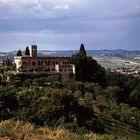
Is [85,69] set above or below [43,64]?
below

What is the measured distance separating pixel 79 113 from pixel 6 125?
94.6ft

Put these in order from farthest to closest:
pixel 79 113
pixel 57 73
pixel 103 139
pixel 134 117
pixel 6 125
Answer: pixel 57 73
pixel 134 117
pixel 79 113
pixel 6 125
pixel 103 139

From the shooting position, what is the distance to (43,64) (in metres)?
65.6

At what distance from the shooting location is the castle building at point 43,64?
62.8 meters

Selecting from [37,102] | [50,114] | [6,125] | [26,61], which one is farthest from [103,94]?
[6,125]

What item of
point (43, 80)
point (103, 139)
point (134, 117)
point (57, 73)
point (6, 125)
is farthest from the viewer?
point (57, 73)

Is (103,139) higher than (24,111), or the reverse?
(103,139)

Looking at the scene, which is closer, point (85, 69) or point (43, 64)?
point (43, 64)

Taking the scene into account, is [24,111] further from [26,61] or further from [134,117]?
[26,61]

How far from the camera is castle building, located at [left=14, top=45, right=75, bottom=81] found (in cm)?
6284

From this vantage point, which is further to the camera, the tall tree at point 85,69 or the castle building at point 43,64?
the tall tree at point 85,69

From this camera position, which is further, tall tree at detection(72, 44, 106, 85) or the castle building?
tall tree at detection(72, 44, 106, 85)

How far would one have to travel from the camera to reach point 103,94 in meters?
59.7

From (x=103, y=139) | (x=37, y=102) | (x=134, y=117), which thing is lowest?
(x=134, y=117)
